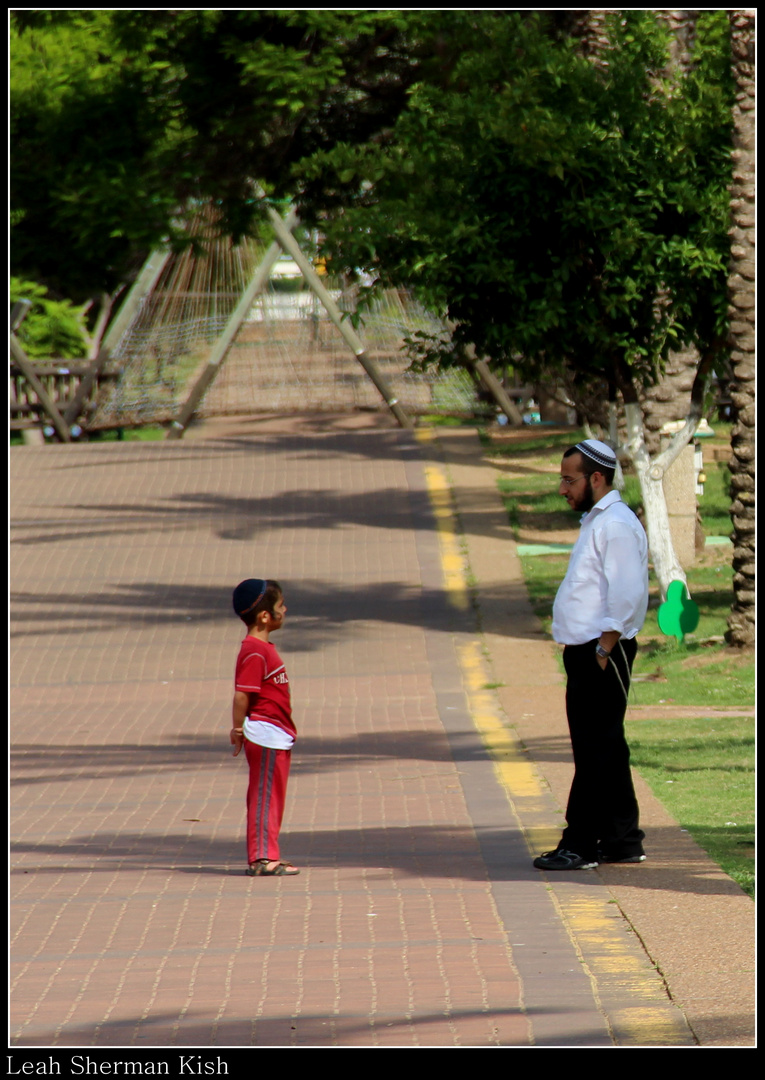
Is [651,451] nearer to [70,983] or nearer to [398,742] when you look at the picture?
[398,742]

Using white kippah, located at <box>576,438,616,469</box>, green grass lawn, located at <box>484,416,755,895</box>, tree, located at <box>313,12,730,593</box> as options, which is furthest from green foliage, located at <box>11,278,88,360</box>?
white kippah, located at <box>576,438,616,469</box>

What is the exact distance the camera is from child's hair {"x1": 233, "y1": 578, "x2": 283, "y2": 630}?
6.50 meters

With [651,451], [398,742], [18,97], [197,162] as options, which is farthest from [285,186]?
[398,742]

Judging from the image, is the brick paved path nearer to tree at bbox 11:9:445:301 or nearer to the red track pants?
the red track pants

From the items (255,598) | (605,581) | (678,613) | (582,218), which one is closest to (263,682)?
(255,598)

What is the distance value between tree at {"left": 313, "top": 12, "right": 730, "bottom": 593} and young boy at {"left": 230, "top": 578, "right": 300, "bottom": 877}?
6533mm

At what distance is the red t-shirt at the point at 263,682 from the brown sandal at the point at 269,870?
598 millimetres

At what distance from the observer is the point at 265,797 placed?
6586 mm

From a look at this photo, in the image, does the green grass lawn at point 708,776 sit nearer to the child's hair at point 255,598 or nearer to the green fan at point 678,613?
the green fan at point 678,613

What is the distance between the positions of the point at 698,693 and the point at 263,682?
5.46 metres

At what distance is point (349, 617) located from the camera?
15.1 m

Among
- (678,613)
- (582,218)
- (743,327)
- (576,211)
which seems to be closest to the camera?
(678,613)

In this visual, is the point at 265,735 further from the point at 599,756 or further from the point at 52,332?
the point at 52,332

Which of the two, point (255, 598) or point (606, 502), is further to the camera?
point (255, 598)
